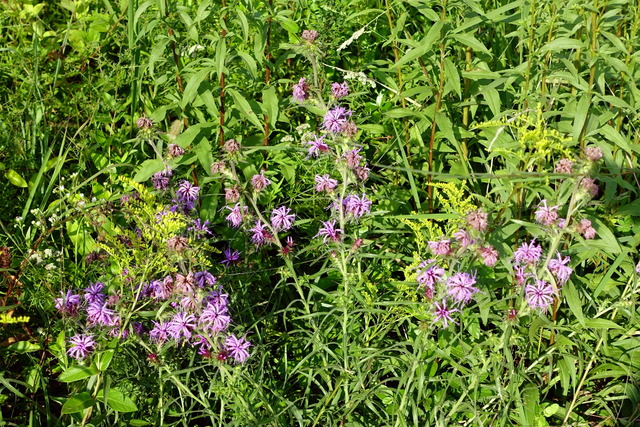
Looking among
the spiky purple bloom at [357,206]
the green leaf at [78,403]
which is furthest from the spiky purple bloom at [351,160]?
the green leaf at [78,403]

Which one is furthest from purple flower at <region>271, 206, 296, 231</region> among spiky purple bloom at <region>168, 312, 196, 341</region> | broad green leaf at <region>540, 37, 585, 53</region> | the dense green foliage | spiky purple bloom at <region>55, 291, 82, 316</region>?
broad green leaf at <region>540, 37, 585, 53</region>

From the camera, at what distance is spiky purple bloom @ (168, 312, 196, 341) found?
242cm

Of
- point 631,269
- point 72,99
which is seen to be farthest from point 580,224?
point 72,99

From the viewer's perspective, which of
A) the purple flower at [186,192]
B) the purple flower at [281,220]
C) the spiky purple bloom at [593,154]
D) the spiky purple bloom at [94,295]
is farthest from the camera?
the purple flower at [186,192]

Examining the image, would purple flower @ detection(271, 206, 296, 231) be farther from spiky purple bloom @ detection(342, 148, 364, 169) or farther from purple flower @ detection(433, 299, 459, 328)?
purple flower @ detection(433, 299, 459, 328)

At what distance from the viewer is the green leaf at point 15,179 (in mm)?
3584

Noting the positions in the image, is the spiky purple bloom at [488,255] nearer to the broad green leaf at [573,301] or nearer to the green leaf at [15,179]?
the broad green leaf at [573,301]

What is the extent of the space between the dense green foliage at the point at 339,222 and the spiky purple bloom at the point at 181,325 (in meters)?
0.07

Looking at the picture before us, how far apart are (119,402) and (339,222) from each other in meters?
1.00

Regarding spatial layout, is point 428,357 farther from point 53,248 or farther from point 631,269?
point 53,248

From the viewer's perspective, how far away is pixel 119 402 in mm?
2619

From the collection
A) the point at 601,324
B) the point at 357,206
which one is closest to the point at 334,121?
the point at 357,206

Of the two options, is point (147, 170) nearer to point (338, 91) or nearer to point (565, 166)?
point (338, 91)

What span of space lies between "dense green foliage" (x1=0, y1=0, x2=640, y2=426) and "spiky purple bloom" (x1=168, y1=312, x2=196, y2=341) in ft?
0.21
